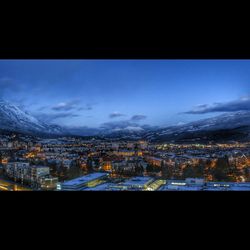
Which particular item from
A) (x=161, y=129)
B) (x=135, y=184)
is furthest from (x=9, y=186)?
(x=161, y=129)

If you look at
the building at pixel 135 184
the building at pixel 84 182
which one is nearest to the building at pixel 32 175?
the building at pixel 84 182

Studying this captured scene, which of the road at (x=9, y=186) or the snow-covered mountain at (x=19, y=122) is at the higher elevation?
the snow-covered mountain at (x=19, y=122)

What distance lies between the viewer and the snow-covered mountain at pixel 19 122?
2.93 metres

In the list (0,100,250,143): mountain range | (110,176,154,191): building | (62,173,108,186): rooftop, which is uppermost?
(0,100,250,143): mountain range

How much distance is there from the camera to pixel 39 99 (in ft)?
9.67

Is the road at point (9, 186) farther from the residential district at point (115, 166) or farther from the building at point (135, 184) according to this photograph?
the building at point (135, 184)

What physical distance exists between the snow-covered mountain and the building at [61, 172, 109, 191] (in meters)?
0.52

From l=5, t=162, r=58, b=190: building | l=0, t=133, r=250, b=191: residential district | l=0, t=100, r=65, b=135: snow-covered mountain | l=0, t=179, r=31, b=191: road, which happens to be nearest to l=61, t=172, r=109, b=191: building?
l=0, t=133, r=250, b=191: residential district

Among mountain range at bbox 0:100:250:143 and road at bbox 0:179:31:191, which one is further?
mountain range at bbox 0:100:250:143

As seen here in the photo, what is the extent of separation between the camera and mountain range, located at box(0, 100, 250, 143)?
294cm

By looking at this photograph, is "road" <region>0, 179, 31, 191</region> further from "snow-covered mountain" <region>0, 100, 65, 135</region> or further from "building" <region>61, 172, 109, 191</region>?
"snow-covered mountain" <region>0, 100, 65, 135</region>

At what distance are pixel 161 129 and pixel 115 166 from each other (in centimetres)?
60
